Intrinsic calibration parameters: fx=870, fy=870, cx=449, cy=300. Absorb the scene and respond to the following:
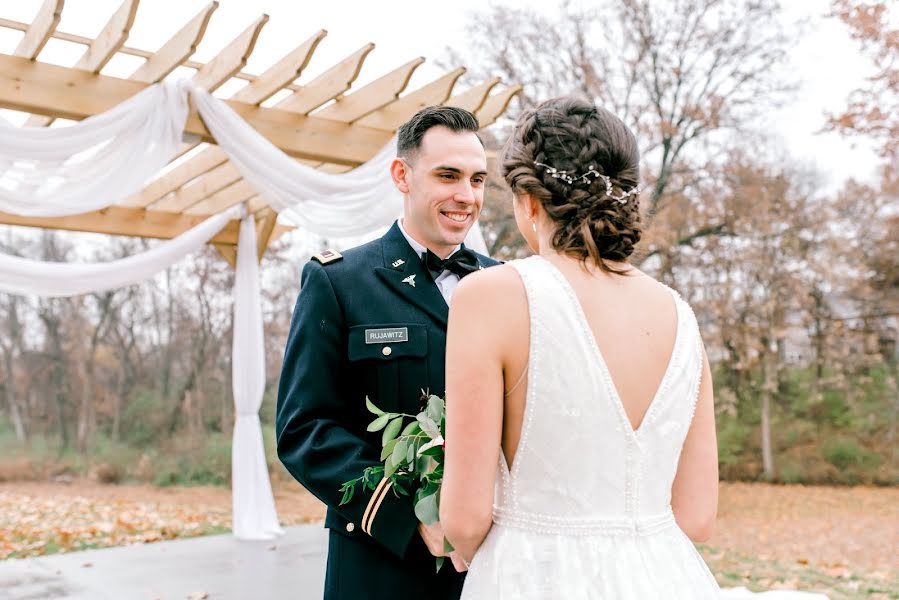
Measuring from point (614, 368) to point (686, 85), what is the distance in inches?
420

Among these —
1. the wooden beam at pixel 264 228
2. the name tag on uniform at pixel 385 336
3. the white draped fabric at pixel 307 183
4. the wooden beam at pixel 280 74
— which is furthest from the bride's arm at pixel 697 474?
the wooden beam at pixel 264 228

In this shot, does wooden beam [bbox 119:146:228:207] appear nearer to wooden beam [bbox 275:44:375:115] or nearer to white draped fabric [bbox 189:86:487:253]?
wooden beam [bbox 275:44:375:115]

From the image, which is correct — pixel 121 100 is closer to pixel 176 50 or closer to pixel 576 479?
pixel 176 50

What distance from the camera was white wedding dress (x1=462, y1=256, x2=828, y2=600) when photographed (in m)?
1.30

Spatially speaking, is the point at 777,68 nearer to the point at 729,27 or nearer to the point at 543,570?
the point at 729,27

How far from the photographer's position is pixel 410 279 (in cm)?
200

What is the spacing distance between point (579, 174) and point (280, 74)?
4.08m

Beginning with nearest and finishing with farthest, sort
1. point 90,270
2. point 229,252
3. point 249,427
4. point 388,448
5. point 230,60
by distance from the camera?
1. point 388,448
2. point 230,60
3. point 90,270
4. point 249,427
5. point 229,252

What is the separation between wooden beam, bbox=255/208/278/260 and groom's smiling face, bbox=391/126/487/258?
17.9ft

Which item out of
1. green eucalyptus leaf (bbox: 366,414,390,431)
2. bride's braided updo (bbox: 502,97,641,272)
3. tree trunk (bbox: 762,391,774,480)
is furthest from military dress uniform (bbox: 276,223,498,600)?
tree trunk (bbox: 762,391,774,480)

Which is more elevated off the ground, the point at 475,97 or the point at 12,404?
the point at 475,97

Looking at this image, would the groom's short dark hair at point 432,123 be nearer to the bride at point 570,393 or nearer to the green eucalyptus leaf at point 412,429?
the bride at point 570,393

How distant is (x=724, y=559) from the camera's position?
7945mm

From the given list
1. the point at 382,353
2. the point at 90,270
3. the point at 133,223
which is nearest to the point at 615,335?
the point at 382,353
